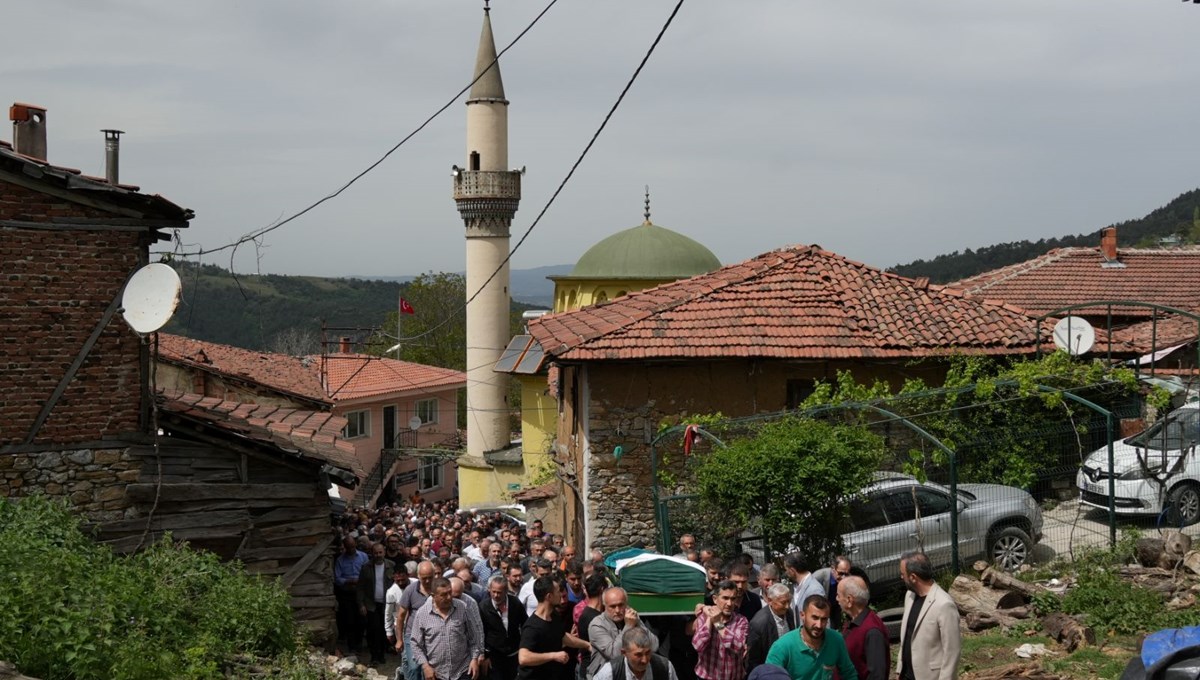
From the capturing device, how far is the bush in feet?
25.2

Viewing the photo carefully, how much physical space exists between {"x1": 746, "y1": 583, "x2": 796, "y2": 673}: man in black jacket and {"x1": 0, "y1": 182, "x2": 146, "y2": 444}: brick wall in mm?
7479

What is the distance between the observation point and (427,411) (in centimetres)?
5538

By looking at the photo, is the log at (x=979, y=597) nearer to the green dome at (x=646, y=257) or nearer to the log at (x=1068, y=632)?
the log at (x=1068, y=632)

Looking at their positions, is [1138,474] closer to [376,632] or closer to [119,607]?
[376,632]

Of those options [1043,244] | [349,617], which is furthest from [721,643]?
[1043,244]

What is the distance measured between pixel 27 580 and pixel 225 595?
2450 millimetres

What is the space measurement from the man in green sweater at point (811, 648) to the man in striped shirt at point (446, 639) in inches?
116

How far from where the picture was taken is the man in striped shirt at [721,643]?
7.51 metres

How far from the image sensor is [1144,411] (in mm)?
15734

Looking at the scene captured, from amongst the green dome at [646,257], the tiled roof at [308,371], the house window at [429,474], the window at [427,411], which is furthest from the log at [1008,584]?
the window at [427,411]

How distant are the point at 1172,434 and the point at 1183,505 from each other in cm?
118

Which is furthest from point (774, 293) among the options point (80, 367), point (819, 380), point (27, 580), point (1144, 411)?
point (27, 580)

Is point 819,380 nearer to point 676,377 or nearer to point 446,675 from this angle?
point 676,377

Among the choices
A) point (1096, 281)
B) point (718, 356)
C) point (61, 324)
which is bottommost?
point (718, 356)
